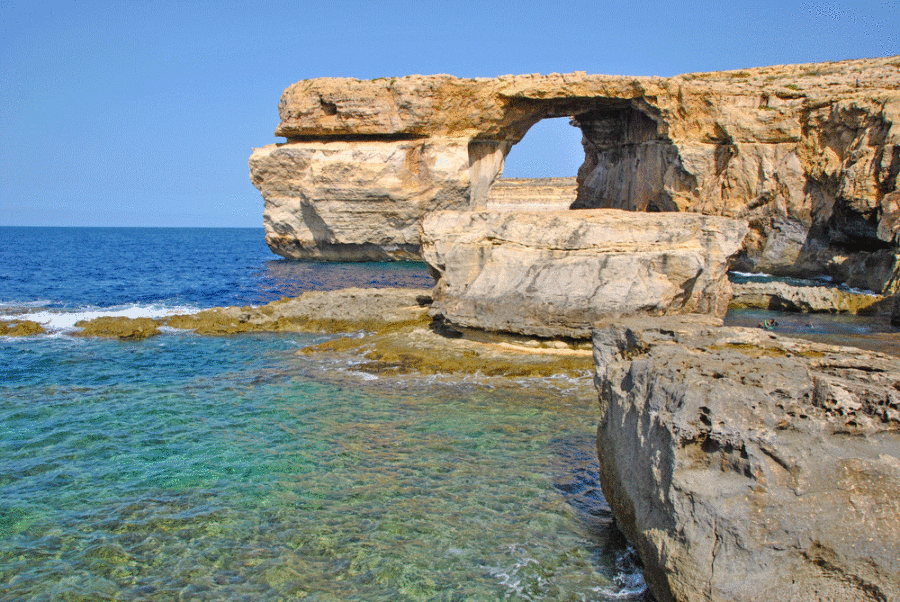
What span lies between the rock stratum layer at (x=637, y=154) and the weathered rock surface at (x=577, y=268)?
11960mm

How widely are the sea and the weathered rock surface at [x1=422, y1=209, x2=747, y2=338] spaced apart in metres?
1.94

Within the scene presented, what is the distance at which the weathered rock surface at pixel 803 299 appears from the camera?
20344 mm

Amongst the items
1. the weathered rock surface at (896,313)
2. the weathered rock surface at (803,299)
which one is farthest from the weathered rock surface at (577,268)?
the weathered rock surface at (803,299)

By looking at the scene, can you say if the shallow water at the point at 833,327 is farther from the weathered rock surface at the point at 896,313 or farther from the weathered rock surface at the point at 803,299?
the weathered rock surface at the point at 803,299

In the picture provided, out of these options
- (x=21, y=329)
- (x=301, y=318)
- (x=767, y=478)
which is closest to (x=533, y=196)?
(x=301, y=318)

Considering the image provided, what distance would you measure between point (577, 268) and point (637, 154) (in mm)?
23013

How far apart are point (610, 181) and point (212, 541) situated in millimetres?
33844

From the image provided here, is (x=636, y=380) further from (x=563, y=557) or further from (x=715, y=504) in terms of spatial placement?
(x=563, y=557)

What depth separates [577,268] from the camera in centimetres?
1326

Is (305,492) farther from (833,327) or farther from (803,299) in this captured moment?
(803,299)

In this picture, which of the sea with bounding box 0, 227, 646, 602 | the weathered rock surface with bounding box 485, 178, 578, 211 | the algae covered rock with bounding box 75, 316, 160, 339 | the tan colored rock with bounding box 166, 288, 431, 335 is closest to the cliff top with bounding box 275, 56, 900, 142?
the tan colored rock with bounding box 166, 288, 431, 335

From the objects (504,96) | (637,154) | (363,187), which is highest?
(504,96)

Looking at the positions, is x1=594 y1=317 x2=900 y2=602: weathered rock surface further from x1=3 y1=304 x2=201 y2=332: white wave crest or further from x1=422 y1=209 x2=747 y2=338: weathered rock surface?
x1=3 y1=304 x2=201 y2=332: white wave crest

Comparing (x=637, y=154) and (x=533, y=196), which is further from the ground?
(x=637, y=154)
